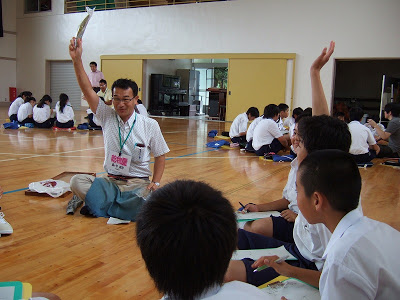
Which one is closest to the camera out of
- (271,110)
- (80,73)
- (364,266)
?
(364,266)

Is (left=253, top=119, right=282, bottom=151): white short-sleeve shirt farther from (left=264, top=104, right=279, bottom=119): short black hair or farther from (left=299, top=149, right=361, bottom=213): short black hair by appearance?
(left=299, top=149, right=361, bottom=213): short black hair

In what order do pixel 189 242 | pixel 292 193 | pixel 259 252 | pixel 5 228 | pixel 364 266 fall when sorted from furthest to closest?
1. pixel 5 228
2. pixel 292 193
3. pixel 259 252
4. pixel 364 266
5. pixel 189 242

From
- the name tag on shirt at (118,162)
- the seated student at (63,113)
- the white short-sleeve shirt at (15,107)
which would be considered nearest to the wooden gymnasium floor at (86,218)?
the name tag on shirt at (118,162)

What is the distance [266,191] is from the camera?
4156mm

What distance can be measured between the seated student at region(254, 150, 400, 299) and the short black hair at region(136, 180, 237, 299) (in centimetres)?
40

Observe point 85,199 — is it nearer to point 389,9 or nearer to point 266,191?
point 266,191

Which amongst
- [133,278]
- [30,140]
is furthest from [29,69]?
[133,278]

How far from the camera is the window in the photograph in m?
16.8

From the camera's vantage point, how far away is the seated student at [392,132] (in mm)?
6539

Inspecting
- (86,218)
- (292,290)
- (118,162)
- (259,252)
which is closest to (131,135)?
(118,162)

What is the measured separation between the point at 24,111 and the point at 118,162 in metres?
7.55

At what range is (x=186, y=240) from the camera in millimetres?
817

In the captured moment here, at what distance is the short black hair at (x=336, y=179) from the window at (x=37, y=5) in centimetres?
1798

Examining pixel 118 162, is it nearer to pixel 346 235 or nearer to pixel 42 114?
pixel 346 235
